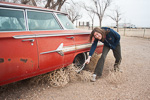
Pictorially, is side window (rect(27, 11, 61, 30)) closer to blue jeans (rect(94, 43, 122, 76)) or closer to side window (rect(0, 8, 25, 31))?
side window (rect(0, 8, 25, 31))

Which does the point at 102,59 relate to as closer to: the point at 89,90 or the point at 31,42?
the point at 89,90

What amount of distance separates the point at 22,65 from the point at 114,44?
2.27 meters

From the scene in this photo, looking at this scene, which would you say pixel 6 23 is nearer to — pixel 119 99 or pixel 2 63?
pixel 2 63

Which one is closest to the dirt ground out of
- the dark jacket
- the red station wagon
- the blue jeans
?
the blue jeans

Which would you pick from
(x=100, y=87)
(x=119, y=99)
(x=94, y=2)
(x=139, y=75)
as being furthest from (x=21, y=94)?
(x=94, y=2)

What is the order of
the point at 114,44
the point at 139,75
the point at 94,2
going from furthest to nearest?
1. the point at 94,2
2. the point at 139,75
3. the point at 114,44

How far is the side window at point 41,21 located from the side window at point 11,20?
0.51 feet

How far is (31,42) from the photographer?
6.40 ft

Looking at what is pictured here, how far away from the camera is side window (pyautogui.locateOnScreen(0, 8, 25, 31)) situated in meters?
1.85

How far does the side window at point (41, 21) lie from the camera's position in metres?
2.17

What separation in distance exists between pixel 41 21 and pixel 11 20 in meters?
0.59

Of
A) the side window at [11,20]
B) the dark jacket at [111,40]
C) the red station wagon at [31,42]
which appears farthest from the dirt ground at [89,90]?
the side window at [11,20]

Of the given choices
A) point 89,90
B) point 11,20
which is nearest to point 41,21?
point 11,20

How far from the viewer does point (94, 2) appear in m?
26.6
